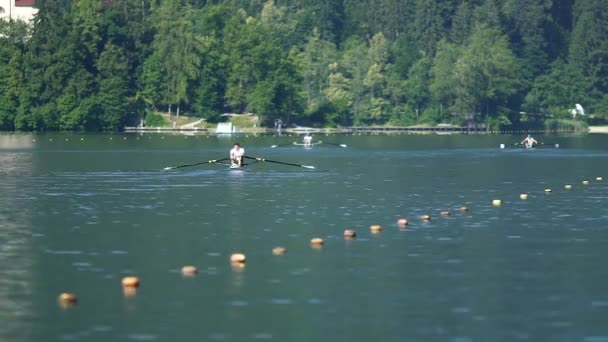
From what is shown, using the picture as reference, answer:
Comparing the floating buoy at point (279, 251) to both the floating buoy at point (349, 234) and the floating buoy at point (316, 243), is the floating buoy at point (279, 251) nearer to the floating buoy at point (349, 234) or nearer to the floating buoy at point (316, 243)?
the floating buoy at point (316, 243)

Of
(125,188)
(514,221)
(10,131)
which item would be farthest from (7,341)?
(10,131)

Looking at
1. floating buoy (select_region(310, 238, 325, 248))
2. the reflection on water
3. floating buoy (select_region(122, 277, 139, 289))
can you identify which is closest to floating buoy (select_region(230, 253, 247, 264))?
floating buoy (select_region(310, 238, 325, 248))

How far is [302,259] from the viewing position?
38.5 m

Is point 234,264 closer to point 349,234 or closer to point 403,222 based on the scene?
point 349,234

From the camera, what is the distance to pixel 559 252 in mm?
40031

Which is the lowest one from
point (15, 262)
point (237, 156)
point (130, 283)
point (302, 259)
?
point (237, 156)

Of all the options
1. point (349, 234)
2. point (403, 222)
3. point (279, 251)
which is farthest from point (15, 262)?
point (403, 222)

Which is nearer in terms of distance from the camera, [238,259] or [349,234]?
[238,259]

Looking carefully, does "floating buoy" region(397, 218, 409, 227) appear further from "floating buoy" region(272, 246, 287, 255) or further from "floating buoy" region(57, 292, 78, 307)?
"floating buoy" region(57, 292, 78, 307)

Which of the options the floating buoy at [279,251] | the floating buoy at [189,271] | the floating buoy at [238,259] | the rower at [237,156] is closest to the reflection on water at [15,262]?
the floating buoy at [189,271]

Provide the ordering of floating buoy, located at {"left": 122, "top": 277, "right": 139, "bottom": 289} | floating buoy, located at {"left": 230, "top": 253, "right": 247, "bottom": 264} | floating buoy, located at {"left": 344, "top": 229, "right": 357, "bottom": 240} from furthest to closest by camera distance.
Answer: floating buoy, located at {"left": 344, "top": 229, "right": 357, "bottom": 240}, floating buoy, located at {"left": 230, "top": 253, "right": 247, "bottom": 264}, floating buoy, located at {"left": 122, "top": 277, "right": 139, "bottom": 289}

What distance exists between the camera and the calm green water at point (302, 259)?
93.0 ft

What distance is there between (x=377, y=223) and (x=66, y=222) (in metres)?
10.7

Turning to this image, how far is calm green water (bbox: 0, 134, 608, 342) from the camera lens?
28.3m
